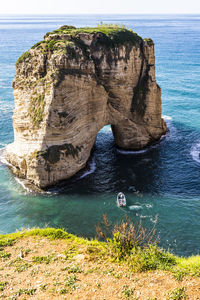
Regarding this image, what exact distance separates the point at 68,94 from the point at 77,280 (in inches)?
981

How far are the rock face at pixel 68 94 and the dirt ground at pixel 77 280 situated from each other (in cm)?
1715

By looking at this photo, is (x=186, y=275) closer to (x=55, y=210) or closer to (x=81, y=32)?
(x=55, y=210)

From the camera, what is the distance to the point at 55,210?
112ft

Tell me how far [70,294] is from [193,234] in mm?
16271

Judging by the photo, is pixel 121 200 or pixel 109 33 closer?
pixel 121 200

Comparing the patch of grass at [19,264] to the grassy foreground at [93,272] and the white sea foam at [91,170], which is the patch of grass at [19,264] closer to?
the grassy foreground at [93,272]

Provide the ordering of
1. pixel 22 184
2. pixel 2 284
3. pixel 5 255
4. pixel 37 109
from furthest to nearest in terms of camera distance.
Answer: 1. pixel 22 184
2. pixel 37 109
3. pixel 5 255
4. pixel 2 284

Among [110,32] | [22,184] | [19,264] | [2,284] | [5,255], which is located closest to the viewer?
[2,284]

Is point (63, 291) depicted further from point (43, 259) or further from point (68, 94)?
point (68, 94)

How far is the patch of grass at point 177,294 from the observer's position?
1695 centimetres

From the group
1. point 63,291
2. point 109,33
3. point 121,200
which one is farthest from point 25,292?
point 109,33

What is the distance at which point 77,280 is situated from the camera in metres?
19.0

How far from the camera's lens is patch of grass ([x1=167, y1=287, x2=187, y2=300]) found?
16953mm

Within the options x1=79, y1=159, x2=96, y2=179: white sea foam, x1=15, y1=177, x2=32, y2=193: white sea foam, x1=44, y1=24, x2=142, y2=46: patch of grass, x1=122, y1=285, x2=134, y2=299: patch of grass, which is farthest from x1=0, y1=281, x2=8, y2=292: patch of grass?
x1=44, y1=24, x2=142, y2=46: patch of grass
